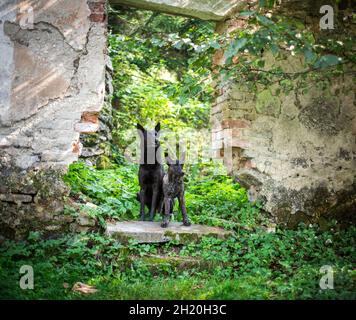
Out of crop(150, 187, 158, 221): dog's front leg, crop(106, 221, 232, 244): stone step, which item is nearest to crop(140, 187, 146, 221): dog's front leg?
crop(150, 187, 158, 221): dog's front leg

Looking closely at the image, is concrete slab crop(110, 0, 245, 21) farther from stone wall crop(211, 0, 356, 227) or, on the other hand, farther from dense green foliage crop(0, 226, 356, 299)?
dense green foliage crop(0, 226, 356, 299)

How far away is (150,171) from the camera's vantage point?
5086mm

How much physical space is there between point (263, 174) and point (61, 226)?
107 inches

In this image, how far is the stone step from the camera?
4500 millimetres

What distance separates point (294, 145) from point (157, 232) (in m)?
2.36

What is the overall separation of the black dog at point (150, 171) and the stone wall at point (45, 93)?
26.2 inches

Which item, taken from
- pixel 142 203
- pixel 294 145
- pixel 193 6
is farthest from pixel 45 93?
pixel 294 145

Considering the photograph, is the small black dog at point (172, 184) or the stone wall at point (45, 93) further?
the small black dog at point (172, 184)

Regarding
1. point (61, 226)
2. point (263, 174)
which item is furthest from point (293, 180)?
point (61, 226)

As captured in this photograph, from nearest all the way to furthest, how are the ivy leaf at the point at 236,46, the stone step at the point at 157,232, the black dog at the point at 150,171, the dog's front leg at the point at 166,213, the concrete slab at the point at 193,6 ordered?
1. the ivy leaf at the point at 236,46
2. the stone step at the point at 157,232
3. the dog's front leg at the point at 166,213
4. the black dog at the point at 150,171
5. the concrete slab at the point at 193,6

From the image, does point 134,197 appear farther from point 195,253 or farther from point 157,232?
point 195,253

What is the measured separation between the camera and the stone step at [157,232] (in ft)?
14.8

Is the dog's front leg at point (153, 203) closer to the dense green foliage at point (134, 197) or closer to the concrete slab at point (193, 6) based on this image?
the dense green foliage at point (134, 197)

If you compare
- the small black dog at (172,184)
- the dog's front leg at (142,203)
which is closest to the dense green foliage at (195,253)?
the dog's front leg at (142,203)
